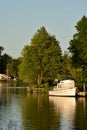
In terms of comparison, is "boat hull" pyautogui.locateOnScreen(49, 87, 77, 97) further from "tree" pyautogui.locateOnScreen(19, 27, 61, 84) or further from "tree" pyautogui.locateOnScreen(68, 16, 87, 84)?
"tree" pyautogui.locateOnScreen(19, 27, 61, 84)

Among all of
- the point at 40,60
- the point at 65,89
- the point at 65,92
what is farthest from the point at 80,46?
the point at 40,60

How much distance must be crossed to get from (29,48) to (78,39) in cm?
1832

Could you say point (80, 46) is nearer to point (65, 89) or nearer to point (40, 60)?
point (65, 89)

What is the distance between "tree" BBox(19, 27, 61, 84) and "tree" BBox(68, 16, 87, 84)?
1343cm

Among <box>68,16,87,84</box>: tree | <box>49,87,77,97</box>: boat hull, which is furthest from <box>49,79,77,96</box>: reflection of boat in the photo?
<box>68,16,87,84</box>: tree

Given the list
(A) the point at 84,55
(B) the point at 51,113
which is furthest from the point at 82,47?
(B) the point at 51,113

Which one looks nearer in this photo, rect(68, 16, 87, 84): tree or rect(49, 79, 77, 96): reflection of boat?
rect(49, 79, 77, 96): reflection of boat

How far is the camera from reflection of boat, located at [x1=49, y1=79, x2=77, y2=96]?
90375 mm

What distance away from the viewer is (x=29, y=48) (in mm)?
110125

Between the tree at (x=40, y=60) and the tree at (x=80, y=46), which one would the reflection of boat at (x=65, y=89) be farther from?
the tree at (x=40, y=60)

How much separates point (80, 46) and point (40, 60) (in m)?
18.7

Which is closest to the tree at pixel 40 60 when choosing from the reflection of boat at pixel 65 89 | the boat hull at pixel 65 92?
the reflection of boat at pixel 65 89

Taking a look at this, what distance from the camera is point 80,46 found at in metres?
93.8

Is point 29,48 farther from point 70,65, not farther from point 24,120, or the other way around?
point 24,120
